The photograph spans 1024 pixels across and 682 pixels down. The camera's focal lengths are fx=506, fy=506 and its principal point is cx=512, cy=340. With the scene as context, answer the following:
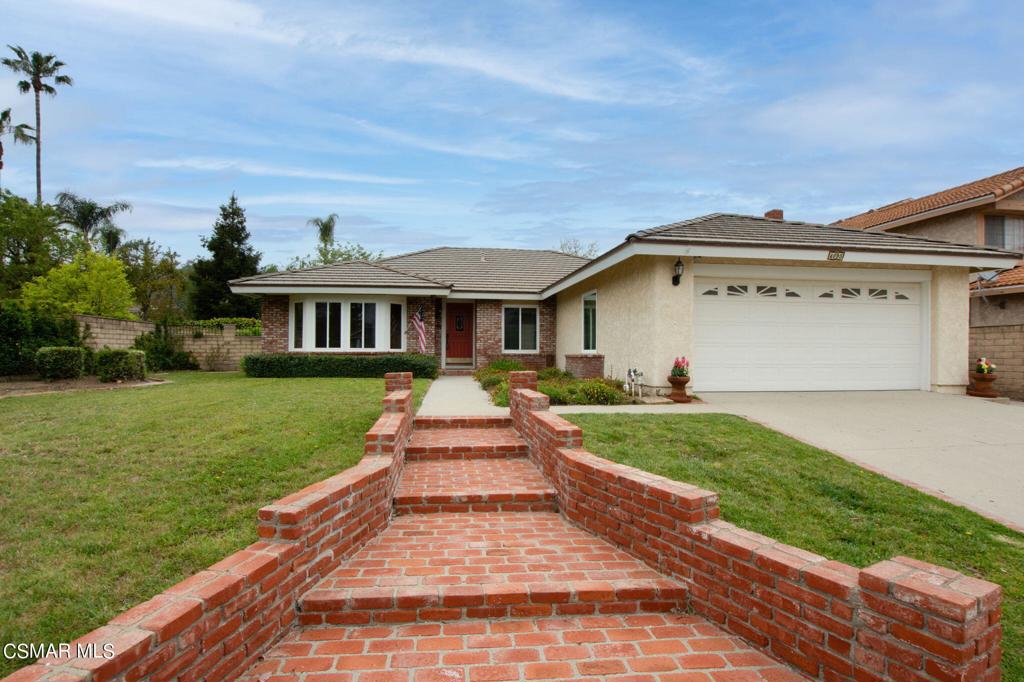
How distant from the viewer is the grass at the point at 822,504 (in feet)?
11.6

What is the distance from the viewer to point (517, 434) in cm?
661

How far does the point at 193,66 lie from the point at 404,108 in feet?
16.4

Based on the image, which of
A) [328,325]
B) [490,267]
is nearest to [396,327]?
[328,325]

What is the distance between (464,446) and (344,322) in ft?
37.9

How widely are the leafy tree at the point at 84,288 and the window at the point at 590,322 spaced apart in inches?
733

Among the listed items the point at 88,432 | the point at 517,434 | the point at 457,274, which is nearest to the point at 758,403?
the point at 517,434

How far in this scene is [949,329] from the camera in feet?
34.0

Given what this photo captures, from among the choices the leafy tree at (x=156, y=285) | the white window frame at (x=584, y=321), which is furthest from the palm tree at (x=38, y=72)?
the white window frame at (x=584, y=321)

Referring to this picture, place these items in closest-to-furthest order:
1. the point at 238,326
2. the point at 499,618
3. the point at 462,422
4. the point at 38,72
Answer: the point at 499,618
the point at 462,422
the point at 238,326
the point at 38,72

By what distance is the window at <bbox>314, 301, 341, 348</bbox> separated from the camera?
16.2 metres

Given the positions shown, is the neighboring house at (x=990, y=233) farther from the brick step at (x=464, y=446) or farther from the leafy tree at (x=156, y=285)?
the leafy tree at (x=156, y=285)

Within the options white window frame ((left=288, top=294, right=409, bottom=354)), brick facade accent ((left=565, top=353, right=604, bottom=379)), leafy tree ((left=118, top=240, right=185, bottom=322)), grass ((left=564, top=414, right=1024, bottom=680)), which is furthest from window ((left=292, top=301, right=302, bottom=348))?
leafy tree ((left=118, top=240, right=185, bottom=322))

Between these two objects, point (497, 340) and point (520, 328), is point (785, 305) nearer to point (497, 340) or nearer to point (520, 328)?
point (520, 328)

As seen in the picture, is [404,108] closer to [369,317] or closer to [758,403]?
[369,317]
